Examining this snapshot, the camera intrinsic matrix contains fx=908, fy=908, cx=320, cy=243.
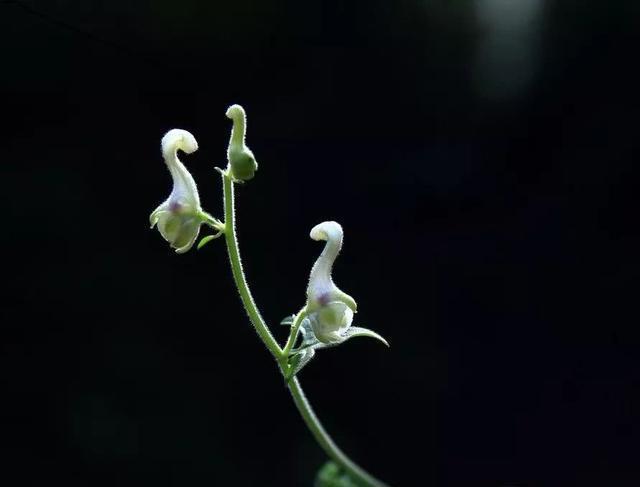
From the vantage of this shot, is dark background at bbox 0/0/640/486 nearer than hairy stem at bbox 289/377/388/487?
No

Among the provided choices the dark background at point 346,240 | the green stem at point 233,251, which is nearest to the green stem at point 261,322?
the green stem at point 233,251

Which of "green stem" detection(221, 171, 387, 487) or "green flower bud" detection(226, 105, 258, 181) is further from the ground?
"green flower bud" detection(226, 105, 258, 181)

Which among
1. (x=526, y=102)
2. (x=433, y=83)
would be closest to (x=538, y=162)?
(x=526, y=102)

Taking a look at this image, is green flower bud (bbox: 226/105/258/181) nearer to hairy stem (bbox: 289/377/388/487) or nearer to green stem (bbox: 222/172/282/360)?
green stem (bbox: 222/172/282/360)

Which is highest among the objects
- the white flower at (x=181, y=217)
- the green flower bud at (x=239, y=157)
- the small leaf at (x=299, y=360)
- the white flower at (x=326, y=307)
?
the green flower bud at (x=239, y=157)

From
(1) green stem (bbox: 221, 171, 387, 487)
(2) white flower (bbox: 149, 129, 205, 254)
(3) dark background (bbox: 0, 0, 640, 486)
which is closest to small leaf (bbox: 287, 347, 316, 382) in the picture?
(1) green stem (bbox: 221, 171, 387, 487)

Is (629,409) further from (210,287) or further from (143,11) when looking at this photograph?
(143,11)

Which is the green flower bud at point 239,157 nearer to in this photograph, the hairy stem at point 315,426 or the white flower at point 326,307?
the white flower at point 326,307
